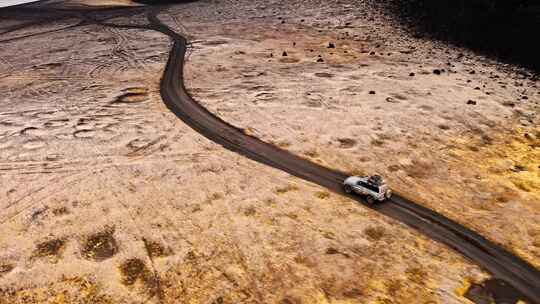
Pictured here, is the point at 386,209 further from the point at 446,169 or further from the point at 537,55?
the point at 537,55

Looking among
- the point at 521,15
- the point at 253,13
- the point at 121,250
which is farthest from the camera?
the point at 253,13

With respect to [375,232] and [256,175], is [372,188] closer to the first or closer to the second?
[375,232]

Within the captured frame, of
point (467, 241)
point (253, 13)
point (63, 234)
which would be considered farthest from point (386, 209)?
point (253, 13)

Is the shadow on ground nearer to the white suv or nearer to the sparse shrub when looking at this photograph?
the white suv

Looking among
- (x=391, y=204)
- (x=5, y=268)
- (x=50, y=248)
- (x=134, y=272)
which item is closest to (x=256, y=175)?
(x=391, y=204)

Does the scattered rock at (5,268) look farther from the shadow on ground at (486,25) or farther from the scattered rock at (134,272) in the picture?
the shadow on ground at (486,25)

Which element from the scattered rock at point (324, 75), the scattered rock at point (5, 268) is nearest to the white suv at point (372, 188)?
the scattered rock at point (5, 268)
